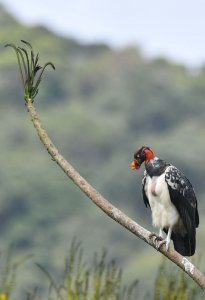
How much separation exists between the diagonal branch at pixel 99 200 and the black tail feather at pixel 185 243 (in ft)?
8.22

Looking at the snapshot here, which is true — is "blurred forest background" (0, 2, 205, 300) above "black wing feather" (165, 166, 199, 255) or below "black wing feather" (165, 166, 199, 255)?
above

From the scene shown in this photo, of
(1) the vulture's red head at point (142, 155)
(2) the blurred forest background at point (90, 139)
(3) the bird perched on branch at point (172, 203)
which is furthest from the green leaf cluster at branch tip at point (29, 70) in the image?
(2) the blurred forest background at point (90, 139)

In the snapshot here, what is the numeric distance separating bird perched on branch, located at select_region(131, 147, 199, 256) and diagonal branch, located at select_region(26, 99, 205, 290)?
214 centimetres

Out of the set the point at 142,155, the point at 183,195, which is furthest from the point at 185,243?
the point at 142,155

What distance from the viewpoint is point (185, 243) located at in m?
9.49

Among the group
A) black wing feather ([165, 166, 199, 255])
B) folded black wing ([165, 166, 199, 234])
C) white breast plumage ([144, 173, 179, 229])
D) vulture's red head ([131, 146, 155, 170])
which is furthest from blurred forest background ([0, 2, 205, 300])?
vulture's red head ([131, 146, 155, 170])

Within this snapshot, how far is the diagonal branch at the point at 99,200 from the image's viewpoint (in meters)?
6.54

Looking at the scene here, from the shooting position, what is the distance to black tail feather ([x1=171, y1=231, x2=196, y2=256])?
30.8ft

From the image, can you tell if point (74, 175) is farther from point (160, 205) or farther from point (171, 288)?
point (160, 205)

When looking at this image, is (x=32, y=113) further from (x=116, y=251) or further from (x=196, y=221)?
(x=116, y=251)

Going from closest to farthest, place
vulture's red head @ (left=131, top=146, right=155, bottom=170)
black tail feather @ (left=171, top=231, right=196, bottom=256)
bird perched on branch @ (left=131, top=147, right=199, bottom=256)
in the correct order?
1. vulture's red head @ (left=131, top=146, right=155, bottom=170)
2. bird perched on branch @ (left=131, top=147, right=199, bottom=256)
3. black tail feather @ (left=171, top=231, right=196, bottom=256)

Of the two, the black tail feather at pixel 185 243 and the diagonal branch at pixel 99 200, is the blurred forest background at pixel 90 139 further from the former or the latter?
the diagonal branch at pixel 99 200

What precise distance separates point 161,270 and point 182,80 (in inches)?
5703

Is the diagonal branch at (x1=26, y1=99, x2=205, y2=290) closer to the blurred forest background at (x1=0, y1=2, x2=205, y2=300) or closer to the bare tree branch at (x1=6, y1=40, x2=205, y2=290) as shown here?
the bare tree branch at (x1=6, y1=40, x2=205, y2=290)
